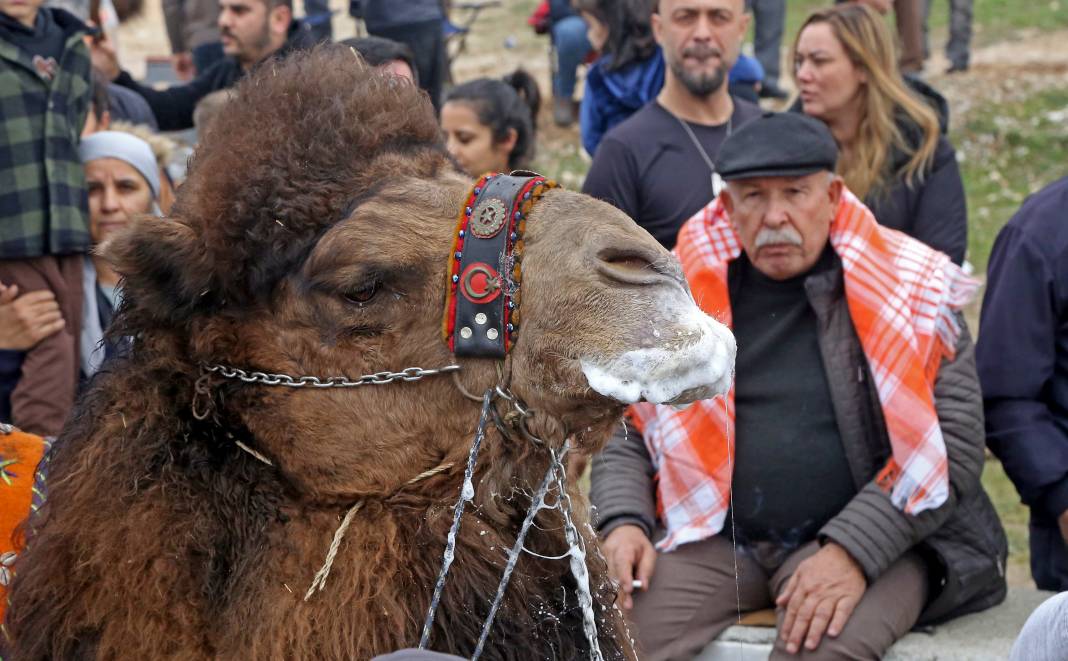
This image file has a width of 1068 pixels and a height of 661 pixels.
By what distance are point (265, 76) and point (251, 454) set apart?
0.86 meters

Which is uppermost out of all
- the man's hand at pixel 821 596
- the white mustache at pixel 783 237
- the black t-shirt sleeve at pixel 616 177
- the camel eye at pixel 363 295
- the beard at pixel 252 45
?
the camel eye at pixel 363 295

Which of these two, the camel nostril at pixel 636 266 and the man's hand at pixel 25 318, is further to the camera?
the man's hand at pixel 25 318

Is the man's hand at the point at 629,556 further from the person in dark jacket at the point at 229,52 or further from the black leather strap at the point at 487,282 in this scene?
the person in dark jacket at the point at 229,52

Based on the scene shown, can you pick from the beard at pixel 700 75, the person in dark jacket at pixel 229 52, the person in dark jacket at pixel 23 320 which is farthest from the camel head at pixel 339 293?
the person in dark jacket at pixel 229 52

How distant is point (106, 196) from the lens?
5.15m

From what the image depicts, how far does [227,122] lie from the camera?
111 inches

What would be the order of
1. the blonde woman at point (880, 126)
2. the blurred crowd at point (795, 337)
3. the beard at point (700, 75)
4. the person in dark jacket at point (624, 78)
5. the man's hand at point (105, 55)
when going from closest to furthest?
the blurred crowd at point (795, 337), the blonde woman at point (880, 126), the beard at point (700, 75), the person in dark jacket at point (624, 78), the man's hand at point (105, 55)

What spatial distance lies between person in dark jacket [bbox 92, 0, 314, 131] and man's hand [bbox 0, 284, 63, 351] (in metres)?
2.38

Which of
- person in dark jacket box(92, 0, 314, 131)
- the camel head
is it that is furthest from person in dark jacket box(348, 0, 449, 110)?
the camel head

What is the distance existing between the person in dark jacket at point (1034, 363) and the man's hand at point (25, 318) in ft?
11.0

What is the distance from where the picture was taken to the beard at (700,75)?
5.79 m

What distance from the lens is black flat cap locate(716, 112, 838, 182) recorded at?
14.0ft

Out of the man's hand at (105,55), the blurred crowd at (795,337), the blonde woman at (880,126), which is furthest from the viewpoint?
the man's hand at (105,55)

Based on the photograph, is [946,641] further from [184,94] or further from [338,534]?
[184,94]
